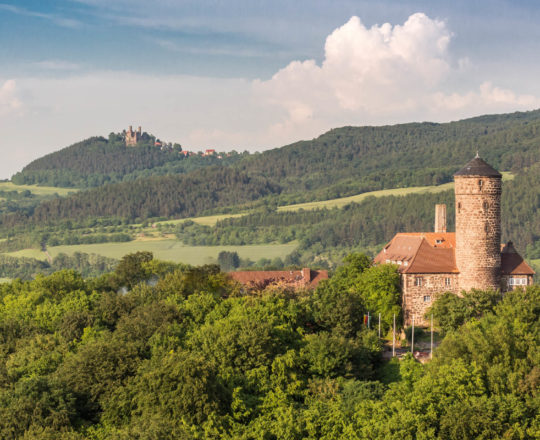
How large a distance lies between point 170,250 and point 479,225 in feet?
337

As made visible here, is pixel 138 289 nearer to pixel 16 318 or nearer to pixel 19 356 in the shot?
pixel 16 318

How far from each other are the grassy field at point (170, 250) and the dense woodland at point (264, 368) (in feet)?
279

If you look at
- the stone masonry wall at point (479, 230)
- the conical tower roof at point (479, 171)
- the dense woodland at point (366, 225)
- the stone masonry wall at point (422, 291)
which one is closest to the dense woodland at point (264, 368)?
the stone masonry wall at point (422, 291)

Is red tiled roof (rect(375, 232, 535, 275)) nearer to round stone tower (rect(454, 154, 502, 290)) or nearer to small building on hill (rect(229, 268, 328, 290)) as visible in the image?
round stone tower (rect(454, 154, 502, 290))

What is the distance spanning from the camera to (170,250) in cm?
16288

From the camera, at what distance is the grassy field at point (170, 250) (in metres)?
158

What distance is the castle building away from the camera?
65.8m

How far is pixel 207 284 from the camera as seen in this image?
74125mm

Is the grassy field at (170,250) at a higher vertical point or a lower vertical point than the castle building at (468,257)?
lower

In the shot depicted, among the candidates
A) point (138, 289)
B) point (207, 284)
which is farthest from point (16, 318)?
point (207, 284)

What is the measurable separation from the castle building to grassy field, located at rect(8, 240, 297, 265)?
280 feet

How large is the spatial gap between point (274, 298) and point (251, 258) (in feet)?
320

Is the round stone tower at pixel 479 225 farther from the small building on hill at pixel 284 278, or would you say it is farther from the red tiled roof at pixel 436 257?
the small building on hill at pixel 284 278

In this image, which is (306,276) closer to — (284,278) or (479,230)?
(284,278)
